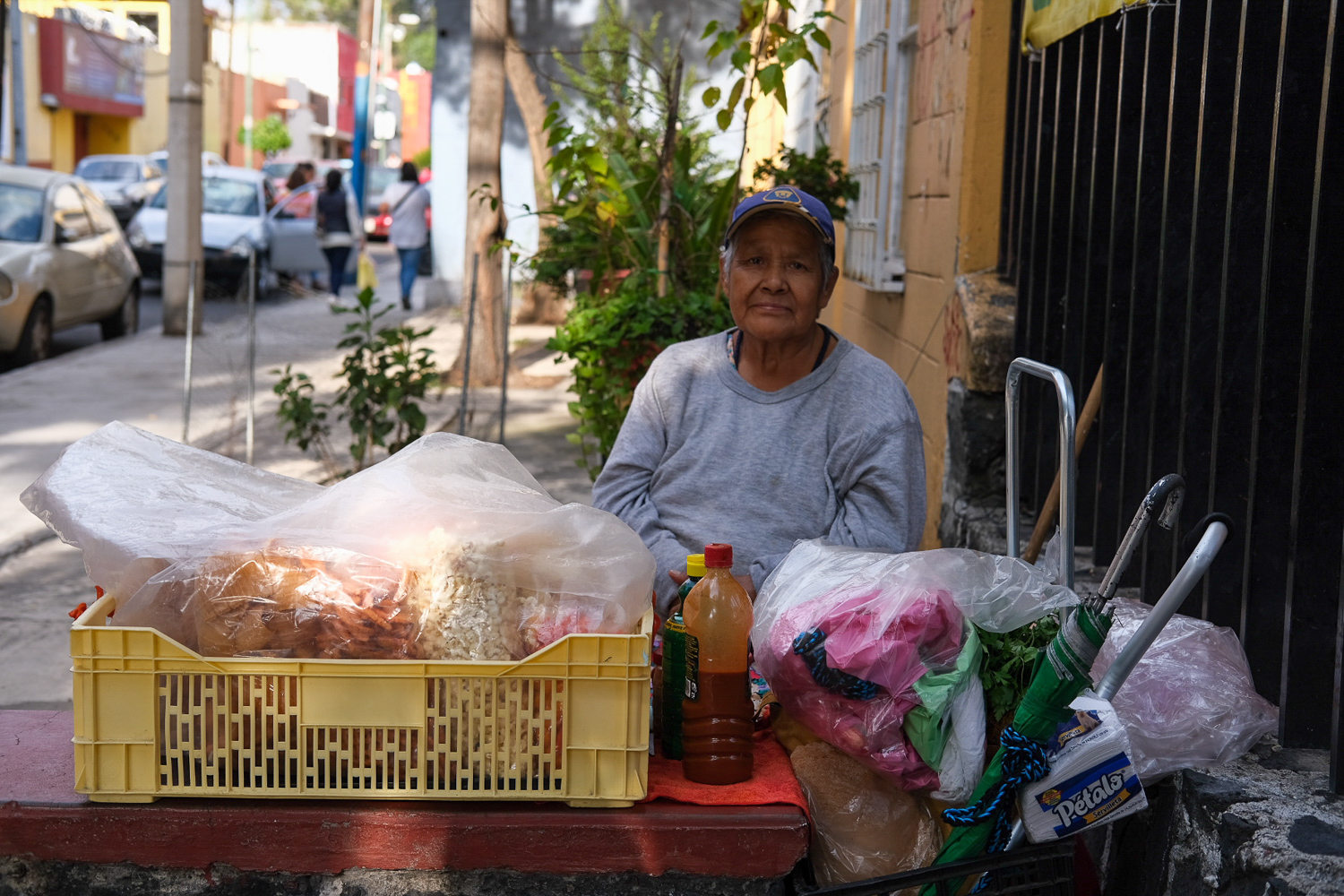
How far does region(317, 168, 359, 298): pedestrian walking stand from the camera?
17438mm

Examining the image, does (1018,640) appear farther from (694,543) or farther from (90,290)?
(90,290)

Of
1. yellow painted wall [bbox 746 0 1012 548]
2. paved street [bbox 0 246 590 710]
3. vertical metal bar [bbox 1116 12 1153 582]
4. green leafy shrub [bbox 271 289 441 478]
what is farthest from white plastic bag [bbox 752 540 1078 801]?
green leafy shrub [bbox 271 289 441 478]

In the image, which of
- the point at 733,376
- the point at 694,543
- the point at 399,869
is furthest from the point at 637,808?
the point at 733,376

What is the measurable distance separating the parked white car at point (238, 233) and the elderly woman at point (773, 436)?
15.4 metres

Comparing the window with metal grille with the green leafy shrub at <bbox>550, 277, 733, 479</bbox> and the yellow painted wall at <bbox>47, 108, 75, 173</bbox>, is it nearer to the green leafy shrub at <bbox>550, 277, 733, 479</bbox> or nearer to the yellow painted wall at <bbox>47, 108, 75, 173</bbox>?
the green leafy shrub at <bbox>550, 277, 733, 479</bbox>

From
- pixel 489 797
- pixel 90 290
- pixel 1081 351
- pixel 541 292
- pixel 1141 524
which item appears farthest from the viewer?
pixel 541 292

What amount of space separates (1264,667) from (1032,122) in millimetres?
2338

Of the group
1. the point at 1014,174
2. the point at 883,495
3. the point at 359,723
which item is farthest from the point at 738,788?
the point at 1014,174

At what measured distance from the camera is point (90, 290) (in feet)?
40.8

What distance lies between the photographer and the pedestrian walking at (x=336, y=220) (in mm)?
17438

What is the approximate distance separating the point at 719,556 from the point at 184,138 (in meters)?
11.9

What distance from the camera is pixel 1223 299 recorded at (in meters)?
2.48

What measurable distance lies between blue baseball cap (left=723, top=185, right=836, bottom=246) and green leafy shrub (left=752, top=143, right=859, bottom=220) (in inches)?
131

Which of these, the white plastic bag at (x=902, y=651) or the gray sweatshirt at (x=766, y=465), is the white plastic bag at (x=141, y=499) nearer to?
the gray sweatshirt at (x=766, y=465)
